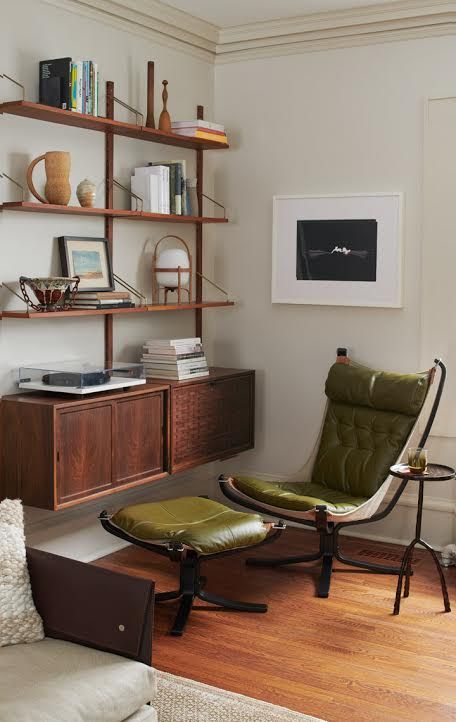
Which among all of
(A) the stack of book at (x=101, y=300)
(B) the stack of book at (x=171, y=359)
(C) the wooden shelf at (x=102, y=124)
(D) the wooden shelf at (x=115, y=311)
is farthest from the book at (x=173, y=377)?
(C) the wooden shelf at (x=102, y=124)

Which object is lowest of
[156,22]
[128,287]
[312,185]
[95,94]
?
[128,287]

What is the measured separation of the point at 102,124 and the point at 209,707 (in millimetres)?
2561

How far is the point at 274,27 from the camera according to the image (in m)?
4.92

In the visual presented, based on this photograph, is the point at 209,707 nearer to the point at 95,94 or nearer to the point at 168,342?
the point at 168,342

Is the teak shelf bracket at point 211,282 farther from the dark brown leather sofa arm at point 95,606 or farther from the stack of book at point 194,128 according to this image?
the dark brown leather sofa arm at point 95,606

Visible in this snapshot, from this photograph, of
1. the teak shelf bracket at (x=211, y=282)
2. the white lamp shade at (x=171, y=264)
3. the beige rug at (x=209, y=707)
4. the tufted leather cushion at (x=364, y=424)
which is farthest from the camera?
the teak shelf bracket at (x=211, y=282)

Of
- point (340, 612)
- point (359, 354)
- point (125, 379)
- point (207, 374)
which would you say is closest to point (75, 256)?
point (125, 379)

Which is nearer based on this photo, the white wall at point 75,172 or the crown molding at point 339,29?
the white wall at point 75,172

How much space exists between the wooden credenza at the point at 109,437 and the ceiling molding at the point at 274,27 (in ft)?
5.90

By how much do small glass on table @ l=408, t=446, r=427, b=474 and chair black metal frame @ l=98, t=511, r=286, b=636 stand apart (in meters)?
0.62

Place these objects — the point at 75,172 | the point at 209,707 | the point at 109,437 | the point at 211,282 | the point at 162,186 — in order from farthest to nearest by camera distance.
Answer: the point at 211,282 < the point at 162,186 < the point at 75,172 < the point at 109,437 < the point at 209,707

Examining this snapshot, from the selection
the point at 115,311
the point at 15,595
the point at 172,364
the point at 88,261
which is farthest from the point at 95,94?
the point at 15,595

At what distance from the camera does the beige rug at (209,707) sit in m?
3.01

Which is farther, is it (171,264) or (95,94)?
(171,264)
